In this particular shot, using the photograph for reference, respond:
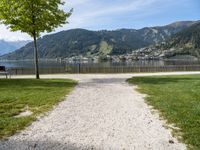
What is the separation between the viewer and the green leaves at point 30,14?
22.4 meters

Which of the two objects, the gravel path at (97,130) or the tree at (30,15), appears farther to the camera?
the tree at (30,15)

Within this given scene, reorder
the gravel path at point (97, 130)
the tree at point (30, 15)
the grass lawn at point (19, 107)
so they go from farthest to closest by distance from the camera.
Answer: the tree at point (30, 15) < the grass lawn at point (19, 107) < the gravel path at point (97, 130)

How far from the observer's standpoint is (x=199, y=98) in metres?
13.0

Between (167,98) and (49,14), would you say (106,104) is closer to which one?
(167,98)

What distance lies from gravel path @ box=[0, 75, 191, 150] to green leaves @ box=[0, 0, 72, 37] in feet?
44.5

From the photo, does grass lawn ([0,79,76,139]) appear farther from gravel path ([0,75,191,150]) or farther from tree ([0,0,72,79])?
tree ([0,0,72,79])

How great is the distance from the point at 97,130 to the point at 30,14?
17.5 meters

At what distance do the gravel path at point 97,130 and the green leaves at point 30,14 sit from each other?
13.6 metres

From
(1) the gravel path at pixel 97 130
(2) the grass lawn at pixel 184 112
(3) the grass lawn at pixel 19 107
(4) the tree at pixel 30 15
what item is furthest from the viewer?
(4) the tree at pixel 30 15

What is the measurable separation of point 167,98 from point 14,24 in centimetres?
1521

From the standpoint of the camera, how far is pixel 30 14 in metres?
22.9

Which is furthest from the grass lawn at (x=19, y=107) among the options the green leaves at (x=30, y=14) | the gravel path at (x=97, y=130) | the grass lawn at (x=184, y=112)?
the green leaves at (x=30, y=14)

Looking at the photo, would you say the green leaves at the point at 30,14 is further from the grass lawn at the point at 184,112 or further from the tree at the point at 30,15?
the grass lawn at the point at 184,112

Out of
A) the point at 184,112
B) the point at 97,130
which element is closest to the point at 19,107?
the point at 97,130
